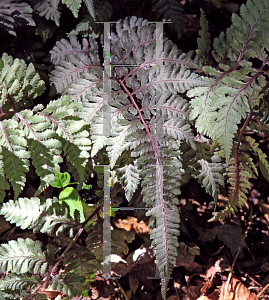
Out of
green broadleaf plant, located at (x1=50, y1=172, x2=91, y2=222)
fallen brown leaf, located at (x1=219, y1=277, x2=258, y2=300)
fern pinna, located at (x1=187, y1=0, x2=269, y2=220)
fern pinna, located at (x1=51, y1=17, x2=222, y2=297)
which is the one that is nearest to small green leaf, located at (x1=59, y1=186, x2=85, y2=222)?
green broadleaf plant, located at (x1=50, y1=172, x2=91, y2=222)

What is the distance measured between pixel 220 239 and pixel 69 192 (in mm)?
1167

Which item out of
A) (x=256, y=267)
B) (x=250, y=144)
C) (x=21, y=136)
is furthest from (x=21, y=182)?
(x=256, y=267)

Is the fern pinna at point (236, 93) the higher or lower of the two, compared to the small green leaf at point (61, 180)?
higher

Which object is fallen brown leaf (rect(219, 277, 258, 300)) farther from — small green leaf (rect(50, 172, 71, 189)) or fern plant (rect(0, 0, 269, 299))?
small green leaf (rect(50, 172, 71, 189))

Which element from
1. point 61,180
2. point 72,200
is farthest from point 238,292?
point 61,180

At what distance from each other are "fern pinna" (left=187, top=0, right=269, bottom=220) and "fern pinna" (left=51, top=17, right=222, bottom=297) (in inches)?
3.2

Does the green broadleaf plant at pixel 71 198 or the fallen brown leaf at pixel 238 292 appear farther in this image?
the fallen brown leaf at pixel 238 292

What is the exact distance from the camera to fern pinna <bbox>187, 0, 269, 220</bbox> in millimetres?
1489

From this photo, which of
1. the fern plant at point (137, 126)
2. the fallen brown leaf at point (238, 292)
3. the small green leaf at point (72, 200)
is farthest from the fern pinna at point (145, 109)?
the fallen brown leaf at point (238, 292)

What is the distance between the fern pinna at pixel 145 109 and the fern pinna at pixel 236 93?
8 cm

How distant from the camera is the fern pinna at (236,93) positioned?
1.49 metres

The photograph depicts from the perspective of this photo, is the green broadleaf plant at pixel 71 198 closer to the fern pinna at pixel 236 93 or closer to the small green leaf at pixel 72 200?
the small green leaf at pixel 72 200

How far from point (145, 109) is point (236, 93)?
1.52 ft

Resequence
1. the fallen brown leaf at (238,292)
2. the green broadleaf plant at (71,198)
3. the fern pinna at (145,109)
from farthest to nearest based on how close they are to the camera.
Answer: the fallen brown leaf at (238,292) → the green broadleaf plant at (71,198) → the fern pinna at (145,109)
